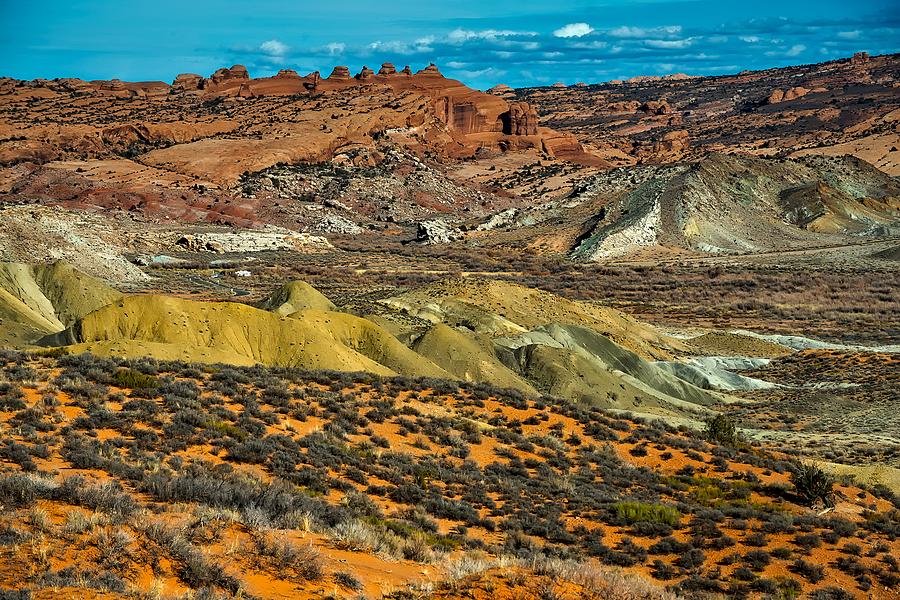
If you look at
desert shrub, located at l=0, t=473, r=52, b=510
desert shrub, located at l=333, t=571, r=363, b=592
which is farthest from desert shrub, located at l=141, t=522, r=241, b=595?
desert shrub, located at l=0, t=473, r=52, b=510

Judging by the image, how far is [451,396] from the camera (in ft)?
77.0

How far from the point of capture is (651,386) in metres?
36.5

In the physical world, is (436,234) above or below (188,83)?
below

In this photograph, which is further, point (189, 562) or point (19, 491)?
point (19, 491)

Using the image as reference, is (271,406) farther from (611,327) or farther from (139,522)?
(611,327)

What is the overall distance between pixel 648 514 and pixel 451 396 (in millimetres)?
8875

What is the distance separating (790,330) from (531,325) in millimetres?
20135

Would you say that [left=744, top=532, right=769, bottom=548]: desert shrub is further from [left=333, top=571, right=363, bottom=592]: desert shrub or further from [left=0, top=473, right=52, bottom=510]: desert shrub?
[left=0, top=473, right=52, bottom=510]: desert shrub

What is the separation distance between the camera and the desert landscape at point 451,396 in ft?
33.2

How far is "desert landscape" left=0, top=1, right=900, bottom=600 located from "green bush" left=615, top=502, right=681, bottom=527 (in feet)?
0.18

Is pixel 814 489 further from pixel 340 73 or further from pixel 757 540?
pixel 340 73

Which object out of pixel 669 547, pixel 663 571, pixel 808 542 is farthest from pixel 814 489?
pixel 663 571

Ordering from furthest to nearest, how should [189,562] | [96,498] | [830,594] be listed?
[830,594]
[96,498]
[189,562]

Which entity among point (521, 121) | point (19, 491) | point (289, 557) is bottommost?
point (289, 557)
